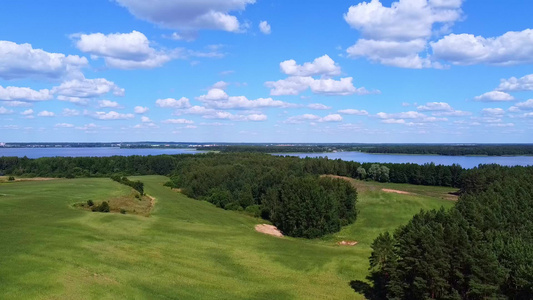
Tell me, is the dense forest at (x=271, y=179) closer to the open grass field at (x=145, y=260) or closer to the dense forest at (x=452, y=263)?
the open grass field at (x=145, y=260)

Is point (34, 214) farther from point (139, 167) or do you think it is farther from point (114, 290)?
point (139, 167)

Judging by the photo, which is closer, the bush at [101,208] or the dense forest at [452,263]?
the dense forest at [452,263]

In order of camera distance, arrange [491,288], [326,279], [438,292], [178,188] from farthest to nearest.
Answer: [178,188] < [326,279] < [438,292] < [491,288]

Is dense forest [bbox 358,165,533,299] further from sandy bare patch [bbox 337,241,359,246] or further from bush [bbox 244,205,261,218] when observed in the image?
bush [bbox 244,205,261,218]

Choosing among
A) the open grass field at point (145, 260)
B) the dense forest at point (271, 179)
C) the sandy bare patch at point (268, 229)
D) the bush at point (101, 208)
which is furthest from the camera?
the dense forest at point (271, 179)

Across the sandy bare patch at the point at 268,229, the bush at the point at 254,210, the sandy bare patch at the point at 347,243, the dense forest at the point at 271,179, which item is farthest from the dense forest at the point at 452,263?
the bush at the point at 254,210

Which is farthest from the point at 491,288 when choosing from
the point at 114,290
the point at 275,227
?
the point at 275,227
